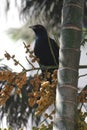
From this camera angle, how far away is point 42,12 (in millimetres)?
5156

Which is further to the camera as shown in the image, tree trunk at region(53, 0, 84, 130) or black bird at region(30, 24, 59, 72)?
black bird at region(30, 24, 59, 72)

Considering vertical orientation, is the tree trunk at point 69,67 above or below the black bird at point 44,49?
below

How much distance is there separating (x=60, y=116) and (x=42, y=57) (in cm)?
183

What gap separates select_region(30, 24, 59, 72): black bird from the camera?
398 cm

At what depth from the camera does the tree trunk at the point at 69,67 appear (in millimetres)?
2260

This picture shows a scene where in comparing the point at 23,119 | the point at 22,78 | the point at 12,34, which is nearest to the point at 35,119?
the point at 23,119

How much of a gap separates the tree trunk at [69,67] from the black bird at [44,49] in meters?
1.38

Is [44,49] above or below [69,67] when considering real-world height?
above

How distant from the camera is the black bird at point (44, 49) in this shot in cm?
398

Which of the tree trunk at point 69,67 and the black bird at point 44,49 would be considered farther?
the black bird at point 44,49

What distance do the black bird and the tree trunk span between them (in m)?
1.38

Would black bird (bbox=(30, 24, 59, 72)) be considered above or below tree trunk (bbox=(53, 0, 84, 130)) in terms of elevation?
above

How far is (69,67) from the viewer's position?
2342 mm

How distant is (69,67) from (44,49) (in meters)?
1.80
